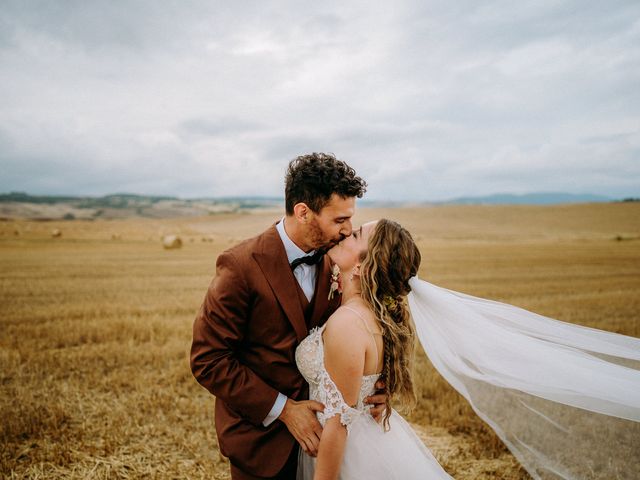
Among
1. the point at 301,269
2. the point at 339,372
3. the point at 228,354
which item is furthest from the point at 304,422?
the point at 301,269

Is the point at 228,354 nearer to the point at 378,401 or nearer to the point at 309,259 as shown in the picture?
the point at 309,259

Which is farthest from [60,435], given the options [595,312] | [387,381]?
[595,312]

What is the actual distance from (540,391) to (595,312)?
934 cm

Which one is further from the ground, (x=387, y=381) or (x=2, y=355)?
(x=387, y=381)

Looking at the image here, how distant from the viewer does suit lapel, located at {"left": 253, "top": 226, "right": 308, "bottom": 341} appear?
2709 mm

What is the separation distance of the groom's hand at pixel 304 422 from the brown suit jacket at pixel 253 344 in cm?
11

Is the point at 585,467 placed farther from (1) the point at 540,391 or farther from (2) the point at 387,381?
(2) the point at 387,381

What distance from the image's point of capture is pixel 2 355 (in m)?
7.16

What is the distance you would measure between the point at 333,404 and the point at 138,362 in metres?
5.79

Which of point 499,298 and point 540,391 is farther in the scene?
point 499,298

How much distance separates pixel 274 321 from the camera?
2725mm

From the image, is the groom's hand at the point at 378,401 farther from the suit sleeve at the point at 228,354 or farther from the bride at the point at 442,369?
the suit sleeve at the point at 228,354

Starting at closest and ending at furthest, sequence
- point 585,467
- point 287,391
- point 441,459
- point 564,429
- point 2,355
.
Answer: point 287,391
point 585,467
point 564,429
point 441,459
point 2,355

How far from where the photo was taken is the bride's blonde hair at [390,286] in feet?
9.16
